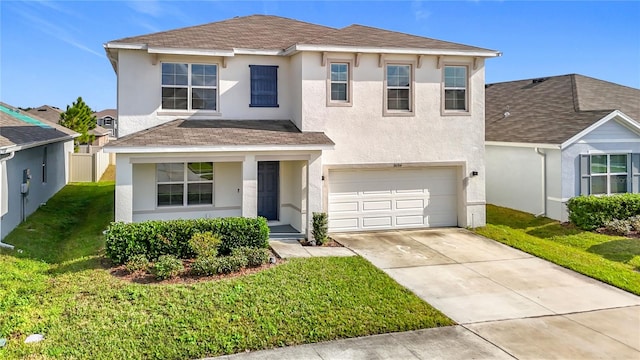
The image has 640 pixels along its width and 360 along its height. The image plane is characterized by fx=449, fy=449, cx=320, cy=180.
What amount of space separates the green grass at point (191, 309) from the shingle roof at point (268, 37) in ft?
23.4

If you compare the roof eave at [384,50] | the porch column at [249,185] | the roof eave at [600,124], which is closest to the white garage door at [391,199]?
the porch column at [249,185]

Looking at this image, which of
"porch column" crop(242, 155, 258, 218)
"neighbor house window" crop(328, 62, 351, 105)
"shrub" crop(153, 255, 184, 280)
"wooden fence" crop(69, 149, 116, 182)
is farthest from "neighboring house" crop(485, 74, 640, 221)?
"wooden fence" crop(69, 149, 116, 182)

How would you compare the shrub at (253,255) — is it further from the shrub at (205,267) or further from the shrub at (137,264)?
the shrub at (137,264)

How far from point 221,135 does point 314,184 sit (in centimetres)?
313

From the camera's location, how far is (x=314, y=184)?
13.7 metres

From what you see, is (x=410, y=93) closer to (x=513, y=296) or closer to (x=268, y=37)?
(x=268, y=37)

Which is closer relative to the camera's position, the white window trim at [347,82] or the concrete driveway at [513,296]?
the concrete driveway at [513,296]

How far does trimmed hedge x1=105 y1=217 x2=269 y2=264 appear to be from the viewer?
406 inches

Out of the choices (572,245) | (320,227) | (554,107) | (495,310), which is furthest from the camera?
(554,107)

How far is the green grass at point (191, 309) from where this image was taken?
6871mm

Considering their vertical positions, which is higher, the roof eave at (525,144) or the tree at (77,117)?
the tree at (77,117)

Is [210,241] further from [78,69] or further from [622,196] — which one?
[78,69]

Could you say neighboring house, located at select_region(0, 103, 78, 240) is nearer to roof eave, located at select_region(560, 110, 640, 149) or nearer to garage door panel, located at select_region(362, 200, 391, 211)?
garage door panel, located at select_region(362, 200, 391, 211)

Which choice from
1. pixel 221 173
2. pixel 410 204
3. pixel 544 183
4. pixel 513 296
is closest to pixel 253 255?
pixel 221 173
